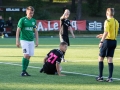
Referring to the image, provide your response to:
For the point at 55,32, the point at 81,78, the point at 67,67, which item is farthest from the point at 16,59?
the point at 55,32

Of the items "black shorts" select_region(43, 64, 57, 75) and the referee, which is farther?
"black shorts" select_region(43, 64, 57, 75)

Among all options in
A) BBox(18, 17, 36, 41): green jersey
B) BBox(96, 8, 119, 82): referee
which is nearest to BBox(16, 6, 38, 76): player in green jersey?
BBox(18, 17, 36, 41): green jersey

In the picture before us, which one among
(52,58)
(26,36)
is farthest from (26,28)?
(52,58)

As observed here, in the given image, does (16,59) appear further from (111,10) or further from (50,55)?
(111,10)

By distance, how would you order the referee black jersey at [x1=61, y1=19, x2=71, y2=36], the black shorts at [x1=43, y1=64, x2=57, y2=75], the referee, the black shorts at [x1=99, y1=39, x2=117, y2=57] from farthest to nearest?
1. the referee black jersey at [x1=61, y1=19, x2=71, y2=36]
2. the black shorts at [x1=43, y1=64, x2=57, y2=75]
3. the black shorts at [x1=99, y1=39, x2=117, y2=57]
4. the referee

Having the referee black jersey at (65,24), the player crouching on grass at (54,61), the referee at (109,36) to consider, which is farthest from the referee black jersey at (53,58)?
the referee black jersey at (65,24)

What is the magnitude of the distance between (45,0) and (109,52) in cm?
5779

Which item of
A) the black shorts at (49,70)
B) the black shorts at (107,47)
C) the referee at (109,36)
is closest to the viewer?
the referee at (109,36)

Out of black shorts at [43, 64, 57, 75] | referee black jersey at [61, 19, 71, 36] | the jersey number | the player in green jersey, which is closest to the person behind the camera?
the player in green jersey

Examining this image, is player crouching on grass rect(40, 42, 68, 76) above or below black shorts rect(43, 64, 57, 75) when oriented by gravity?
above

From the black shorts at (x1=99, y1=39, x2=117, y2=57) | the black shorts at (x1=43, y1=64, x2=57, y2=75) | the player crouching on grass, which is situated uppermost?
the black shorts at (x1=99, y1=39, x2=117, y2=57)

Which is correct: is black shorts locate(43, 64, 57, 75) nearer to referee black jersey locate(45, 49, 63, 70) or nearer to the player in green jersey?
referee black jersey locate(45, 49, 63, 70)

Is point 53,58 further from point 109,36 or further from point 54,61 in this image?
point 109,36

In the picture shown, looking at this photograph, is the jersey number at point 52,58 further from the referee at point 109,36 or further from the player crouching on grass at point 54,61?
the referee at point 109,36
